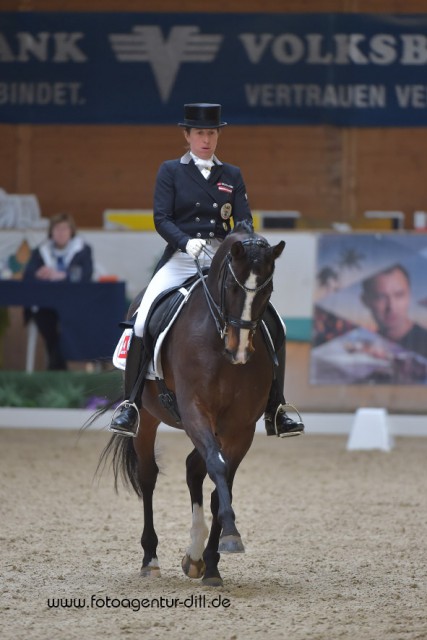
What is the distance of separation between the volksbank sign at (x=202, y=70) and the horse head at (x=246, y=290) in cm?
854

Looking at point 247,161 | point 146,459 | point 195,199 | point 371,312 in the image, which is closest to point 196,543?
point 146,459

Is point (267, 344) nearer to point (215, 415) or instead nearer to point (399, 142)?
point (215, 415)

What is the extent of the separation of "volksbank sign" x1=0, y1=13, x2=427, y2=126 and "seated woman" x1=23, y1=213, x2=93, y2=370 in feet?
5.94

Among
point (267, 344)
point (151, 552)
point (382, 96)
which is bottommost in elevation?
point (151, 552)

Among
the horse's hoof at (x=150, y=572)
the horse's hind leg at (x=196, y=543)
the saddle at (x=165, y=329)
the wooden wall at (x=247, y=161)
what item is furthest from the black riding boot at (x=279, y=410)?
the wooden wall at (x=247, y=161)

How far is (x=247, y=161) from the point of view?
15.8 metres

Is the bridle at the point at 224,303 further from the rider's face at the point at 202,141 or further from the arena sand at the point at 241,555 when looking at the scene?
the arena sand at the point at 241,555

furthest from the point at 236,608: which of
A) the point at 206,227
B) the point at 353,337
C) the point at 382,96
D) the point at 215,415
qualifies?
the point at 382,96

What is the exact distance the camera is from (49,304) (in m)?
12.7

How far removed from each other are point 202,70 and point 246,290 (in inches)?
351

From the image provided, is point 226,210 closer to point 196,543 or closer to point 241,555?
point 196,543

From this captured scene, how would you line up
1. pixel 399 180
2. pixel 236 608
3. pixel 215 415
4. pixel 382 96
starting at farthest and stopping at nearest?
pixel 399 180
pixel 382 96
pixel 215 415
pixel 236 608

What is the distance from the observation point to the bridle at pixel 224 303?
214 inches

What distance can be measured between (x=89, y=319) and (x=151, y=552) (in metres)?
6.45
